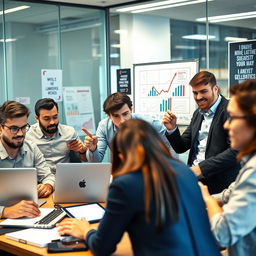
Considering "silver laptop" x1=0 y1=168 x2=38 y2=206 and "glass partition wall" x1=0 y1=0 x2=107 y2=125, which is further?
"glass partition wall" x1=0 y1=0 x2=107 y2=125

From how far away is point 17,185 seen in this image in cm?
266

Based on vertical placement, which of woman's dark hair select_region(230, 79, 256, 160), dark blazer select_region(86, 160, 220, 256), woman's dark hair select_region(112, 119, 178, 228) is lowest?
dark blazer select_region(86, 160, 220, 256)

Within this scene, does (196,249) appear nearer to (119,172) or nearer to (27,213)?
(119,172)

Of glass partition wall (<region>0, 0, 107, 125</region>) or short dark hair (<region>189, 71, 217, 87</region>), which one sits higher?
glass partition wall (<region>0, 0, 107, 125</region>)

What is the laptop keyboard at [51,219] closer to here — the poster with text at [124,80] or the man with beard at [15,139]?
the man with beard at [15,139]

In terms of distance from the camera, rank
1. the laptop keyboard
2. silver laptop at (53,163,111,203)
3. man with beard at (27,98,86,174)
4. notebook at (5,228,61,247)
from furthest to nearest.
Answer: man with beard at (27,98,86,174) < silver laptop at (53,163,111,203) < the laptop keyboard < notebook at (5,228,61,247)

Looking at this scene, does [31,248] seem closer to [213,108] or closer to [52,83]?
[213,108]

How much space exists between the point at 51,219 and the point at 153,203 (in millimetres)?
1107

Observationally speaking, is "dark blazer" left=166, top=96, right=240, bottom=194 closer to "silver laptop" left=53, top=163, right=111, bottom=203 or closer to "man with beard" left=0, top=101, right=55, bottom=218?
"silver laptop" left=53, top=163, right=111, bottom=203

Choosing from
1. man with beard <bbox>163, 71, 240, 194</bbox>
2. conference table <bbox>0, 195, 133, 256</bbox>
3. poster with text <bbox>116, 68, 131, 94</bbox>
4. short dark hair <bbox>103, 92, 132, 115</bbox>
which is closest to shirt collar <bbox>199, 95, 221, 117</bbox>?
man with beard <bbox>163, 71, 240, 194</bbox>

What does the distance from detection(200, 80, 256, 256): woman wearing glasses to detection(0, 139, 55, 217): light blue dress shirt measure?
1.83 m

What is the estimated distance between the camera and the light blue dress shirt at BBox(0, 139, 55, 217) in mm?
3176

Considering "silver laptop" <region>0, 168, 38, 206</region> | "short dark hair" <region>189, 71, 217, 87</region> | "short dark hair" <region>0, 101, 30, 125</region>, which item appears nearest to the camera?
"silver laptop" <region>0, 168, 38, 206</region>

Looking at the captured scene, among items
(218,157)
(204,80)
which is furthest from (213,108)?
(218,157)
